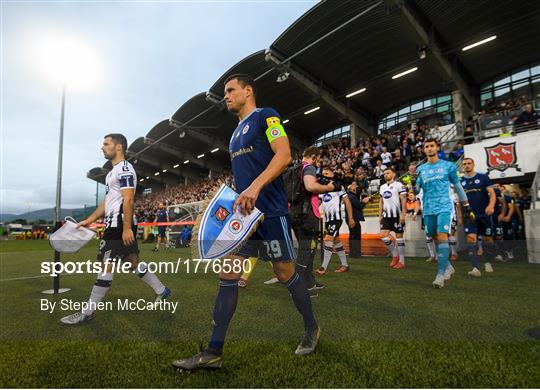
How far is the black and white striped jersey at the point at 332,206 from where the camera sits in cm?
702

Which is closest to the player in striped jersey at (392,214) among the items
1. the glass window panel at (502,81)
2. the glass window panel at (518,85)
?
the glass window panel at (518,85)

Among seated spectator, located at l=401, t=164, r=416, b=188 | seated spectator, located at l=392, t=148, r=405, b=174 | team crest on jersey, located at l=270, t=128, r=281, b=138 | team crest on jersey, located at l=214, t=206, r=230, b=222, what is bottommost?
team crest on jersey, located at l=214, t=206, r=230, b=222

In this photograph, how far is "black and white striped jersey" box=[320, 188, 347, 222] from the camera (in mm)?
7023

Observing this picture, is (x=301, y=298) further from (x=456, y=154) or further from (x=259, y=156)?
(x=456, y=154)

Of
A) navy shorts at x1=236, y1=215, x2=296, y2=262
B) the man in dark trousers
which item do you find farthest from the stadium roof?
navy shorts at x1=236, y1=215, x2=296, y2=262

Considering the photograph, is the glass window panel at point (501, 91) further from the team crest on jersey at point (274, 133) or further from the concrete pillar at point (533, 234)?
the team crest on jersey at point (274, 133)

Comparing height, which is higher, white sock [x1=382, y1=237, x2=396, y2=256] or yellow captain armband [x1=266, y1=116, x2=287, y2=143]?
yellow captain armband [x1=266, y1=116, x2=287, y2=143]

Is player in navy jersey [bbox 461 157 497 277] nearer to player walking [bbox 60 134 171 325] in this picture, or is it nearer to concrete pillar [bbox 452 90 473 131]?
player walking [bbox 60 134 171 325]

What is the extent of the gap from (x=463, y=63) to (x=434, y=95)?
3407 mm

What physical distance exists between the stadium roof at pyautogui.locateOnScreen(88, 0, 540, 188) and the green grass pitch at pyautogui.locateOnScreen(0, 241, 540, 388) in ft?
51.0

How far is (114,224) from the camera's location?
3652 mm

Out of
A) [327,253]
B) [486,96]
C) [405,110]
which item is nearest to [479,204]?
[327,253]

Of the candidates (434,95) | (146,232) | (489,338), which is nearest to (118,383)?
(489,338)

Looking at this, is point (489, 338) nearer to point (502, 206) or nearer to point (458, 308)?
Answer: point (458, 308)
